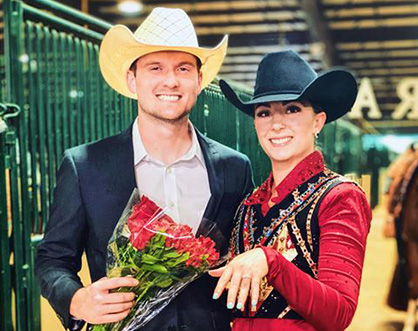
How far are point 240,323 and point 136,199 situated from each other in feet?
1.36

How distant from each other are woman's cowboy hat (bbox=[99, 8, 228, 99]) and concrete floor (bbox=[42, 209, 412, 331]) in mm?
2912

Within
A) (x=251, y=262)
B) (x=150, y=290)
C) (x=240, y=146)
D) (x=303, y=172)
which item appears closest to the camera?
(x=251, y=262)

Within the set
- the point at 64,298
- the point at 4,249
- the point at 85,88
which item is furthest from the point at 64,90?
the point at 64,298

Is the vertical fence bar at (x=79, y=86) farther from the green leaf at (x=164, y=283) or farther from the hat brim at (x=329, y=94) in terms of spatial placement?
the green leaf at (x=164, y=283)

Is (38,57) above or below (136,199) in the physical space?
above

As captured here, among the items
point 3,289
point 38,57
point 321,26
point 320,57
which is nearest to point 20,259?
point 3,289

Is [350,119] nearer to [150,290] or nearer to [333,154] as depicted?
[333,154]

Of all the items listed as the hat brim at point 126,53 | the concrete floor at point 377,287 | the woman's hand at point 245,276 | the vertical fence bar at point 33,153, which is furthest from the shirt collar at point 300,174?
the concrete floor at point 377,287

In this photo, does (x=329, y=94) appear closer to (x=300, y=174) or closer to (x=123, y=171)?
(x=300, y=174)

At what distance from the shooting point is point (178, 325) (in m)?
1.74

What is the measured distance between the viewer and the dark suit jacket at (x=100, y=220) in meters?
1.73

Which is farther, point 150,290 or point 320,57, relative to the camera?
point 320,57

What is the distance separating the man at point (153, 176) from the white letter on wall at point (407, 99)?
8.86 ft

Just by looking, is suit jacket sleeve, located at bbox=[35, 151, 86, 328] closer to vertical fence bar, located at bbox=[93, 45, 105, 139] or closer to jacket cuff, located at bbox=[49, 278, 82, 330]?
jacket cuff, located at bbox=[49, 278, 82, 330]
